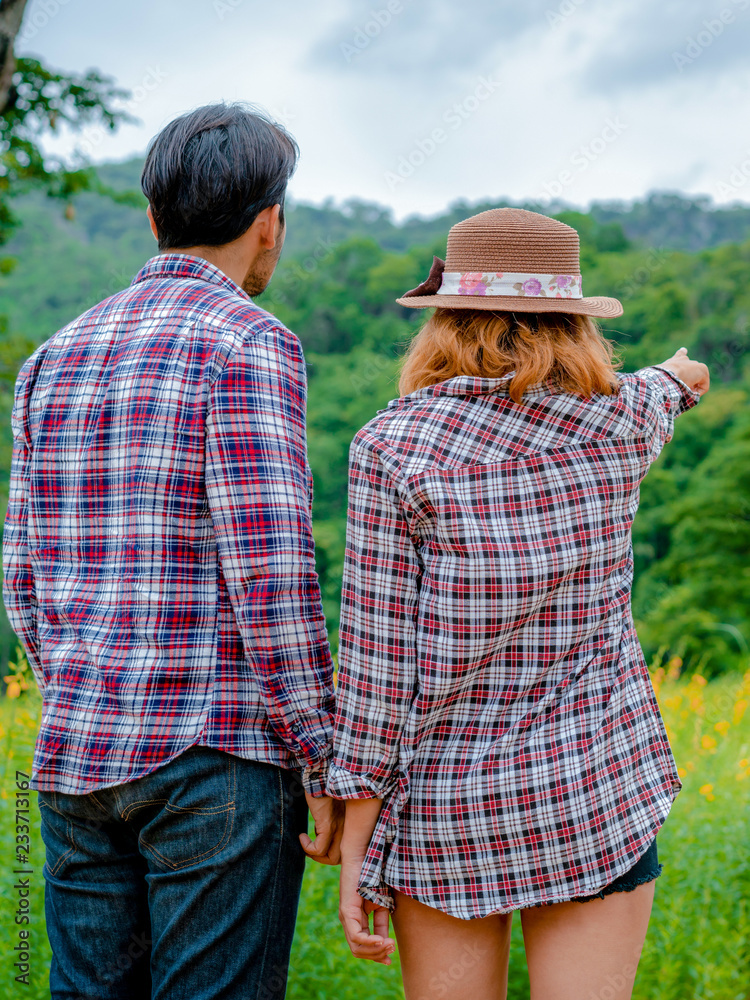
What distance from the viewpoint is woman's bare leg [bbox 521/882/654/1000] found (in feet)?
4.54

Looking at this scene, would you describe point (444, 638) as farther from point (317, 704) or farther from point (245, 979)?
point (245, 979)

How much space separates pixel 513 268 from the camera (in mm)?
1470

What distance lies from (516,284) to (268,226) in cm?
43

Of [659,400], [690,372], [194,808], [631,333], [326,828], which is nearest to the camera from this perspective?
[194,808]

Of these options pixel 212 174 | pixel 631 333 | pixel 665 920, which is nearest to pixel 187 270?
pixel 212 174

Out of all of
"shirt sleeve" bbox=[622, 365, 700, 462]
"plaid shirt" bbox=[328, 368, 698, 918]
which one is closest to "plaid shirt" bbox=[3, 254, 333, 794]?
"plaid shirt" bbox=[328, 368, 698, 918]

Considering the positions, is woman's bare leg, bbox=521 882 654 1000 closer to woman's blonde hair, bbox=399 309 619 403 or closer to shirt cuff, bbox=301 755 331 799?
shirt cuff, bbox=301 755 331 799

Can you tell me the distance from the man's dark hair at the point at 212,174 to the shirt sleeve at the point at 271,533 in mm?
242

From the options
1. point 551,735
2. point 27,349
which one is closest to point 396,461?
point 551,735

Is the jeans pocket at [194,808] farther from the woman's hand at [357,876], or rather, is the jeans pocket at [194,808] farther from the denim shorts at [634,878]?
the denim shorts at [634,878]

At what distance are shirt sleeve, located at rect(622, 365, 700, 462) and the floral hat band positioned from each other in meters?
0.19

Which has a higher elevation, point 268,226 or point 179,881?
point 268,226

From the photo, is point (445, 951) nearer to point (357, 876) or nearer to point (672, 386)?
point (357, 876)

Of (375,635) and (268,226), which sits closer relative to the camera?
(375,635)
